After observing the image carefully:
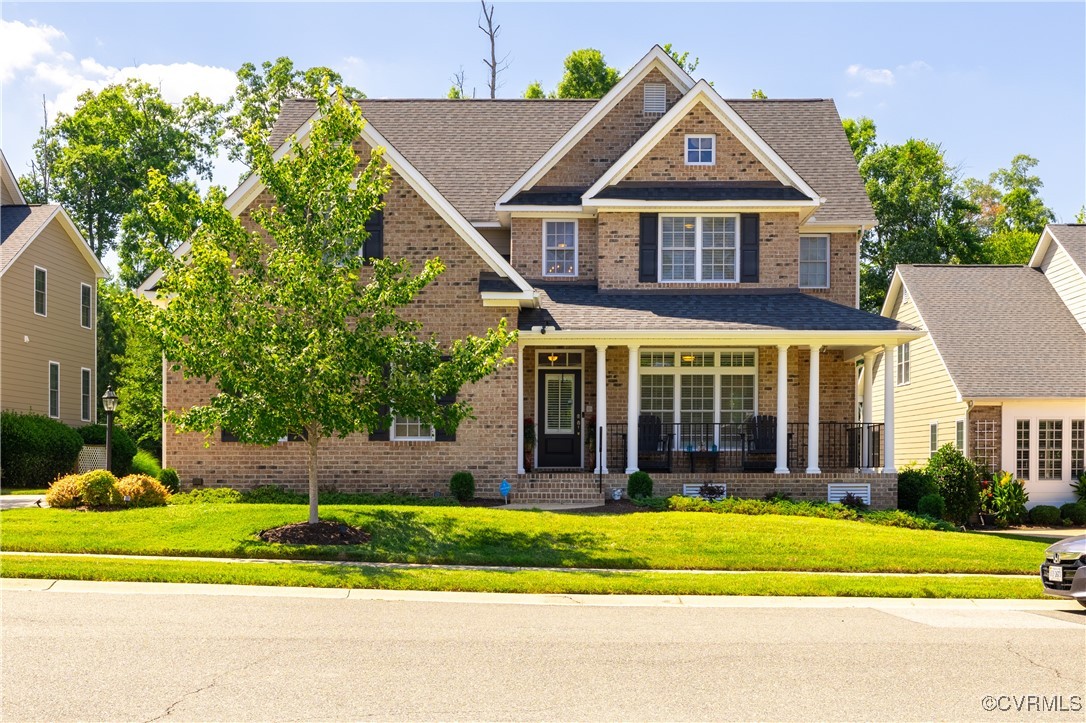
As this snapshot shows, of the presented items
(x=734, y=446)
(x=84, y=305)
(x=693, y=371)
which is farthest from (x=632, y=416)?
(x=84, y=305)

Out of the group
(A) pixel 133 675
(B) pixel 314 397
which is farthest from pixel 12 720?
(B) pixel 314 397

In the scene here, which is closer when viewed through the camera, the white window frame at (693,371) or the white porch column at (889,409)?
the white porch column at (889,409)

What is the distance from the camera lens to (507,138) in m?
29.5

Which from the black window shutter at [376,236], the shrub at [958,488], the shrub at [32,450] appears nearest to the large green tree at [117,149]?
the shrub at [32,450]

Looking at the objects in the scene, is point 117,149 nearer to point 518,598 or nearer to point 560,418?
point 560,418

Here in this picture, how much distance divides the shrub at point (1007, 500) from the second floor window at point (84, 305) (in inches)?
1122

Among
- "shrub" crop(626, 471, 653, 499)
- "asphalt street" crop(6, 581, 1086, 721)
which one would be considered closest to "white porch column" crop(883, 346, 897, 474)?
"shrub" crop(626, 471, 653, 499)

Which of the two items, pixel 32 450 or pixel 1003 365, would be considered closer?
pixel 1003 365

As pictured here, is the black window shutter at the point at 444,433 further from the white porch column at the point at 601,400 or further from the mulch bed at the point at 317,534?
the mulch bed at the point at 317,534

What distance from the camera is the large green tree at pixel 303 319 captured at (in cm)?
1603

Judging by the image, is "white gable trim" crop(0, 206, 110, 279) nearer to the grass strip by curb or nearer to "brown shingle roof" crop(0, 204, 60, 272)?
"brown shingle roof" crop(0, 204, 60, 272)

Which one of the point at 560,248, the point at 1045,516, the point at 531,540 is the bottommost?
the point at 1045,516

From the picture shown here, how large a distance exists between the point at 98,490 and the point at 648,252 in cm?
1309

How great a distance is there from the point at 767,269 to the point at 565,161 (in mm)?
5587
